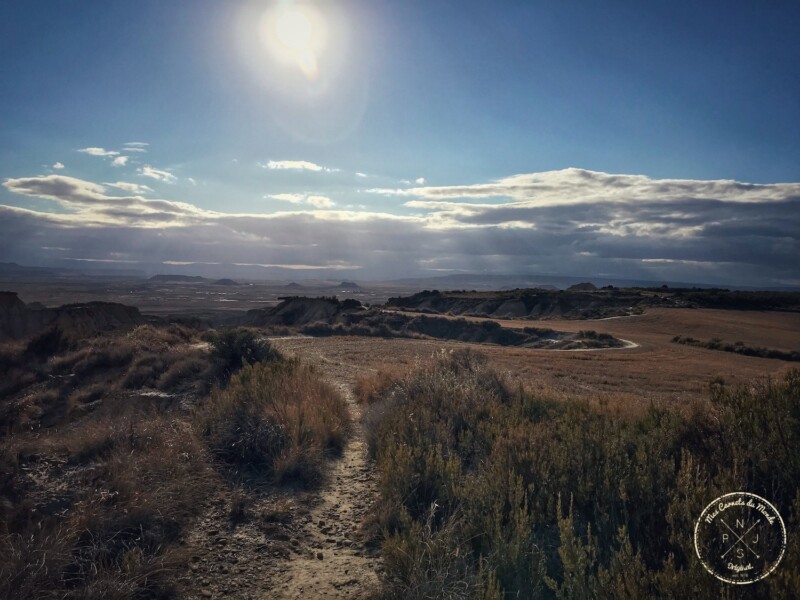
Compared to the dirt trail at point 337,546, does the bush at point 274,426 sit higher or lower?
higher

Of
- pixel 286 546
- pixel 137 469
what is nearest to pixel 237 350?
pixel 137 469

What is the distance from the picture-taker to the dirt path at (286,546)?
424cm

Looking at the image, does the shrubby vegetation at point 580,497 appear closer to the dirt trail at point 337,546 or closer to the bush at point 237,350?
the dirt trail at point 337,546

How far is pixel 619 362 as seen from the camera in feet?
86.4

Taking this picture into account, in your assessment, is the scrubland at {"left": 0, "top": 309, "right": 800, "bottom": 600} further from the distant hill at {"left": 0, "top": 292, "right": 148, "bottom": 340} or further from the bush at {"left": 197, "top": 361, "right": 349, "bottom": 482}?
the distant hill at {"left": 0, "top": 292, "right": 148, "bottom": 340}

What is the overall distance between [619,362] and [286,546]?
2486cm

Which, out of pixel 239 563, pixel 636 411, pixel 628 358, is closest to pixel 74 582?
pixel 239 563

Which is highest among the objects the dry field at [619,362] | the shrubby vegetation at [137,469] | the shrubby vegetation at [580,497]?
the shrubby vegetation at [580,497]

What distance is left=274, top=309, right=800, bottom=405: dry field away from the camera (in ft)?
55.7

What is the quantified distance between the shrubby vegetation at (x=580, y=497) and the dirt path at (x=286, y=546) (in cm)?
40

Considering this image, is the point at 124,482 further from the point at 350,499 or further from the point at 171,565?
the point at 350,499

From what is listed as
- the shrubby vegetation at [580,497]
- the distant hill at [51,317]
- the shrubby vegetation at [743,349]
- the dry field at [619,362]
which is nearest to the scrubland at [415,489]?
the shrubby vegetation at [580,497]

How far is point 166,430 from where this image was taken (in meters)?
7.35

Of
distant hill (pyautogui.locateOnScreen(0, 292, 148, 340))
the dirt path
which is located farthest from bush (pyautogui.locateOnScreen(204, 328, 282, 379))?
distant hill (pyautogui.locateOnScreen(0, 292, 148, 340))
